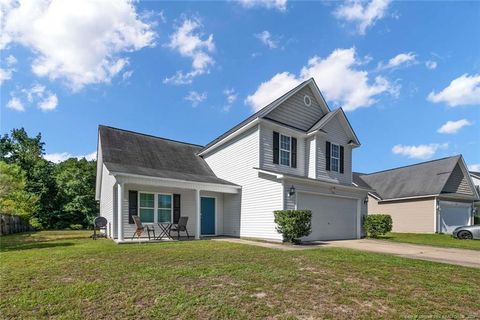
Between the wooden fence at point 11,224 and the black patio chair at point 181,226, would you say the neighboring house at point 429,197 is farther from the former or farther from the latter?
the wooden fence at point 11,224

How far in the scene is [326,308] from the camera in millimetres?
4445

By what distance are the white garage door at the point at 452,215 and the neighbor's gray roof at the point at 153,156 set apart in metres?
17.4

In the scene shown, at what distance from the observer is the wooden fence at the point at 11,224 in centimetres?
1636

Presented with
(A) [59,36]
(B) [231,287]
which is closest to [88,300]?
(B) [231,287]

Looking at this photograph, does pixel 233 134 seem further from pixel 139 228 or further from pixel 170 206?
pixel 139 228

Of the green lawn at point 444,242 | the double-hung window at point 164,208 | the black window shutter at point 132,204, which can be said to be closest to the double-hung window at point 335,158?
the green lawn at point 444,242

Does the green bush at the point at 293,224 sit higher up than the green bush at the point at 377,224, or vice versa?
the green bush at the point at 293,224

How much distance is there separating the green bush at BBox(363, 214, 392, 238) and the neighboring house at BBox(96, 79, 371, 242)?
2.07ft

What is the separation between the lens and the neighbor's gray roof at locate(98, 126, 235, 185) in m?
13.9

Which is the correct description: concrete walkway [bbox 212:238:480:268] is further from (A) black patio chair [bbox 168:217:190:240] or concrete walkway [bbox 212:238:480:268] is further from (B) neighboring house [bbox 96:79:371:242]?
(A) black patio chair [bbox 168:217:190:240]

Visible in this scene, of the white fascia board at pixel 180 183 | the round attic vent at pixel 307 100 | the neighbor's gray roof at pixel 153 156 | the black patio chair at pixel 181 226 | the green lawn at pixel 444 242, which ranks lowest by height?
the green lawn at pixel 444 242

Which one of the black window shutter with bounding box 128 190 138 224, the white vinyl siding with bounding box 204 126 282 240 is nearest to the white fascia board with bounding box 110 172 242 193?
the white vinyl siding with bounding box 204 126 282 240

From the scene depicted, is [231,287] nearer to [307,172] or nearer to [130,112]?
[307,172]

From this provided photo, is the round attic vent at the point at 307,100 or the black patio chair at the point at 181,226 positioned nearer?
the black patio chair at the point at 181,226
